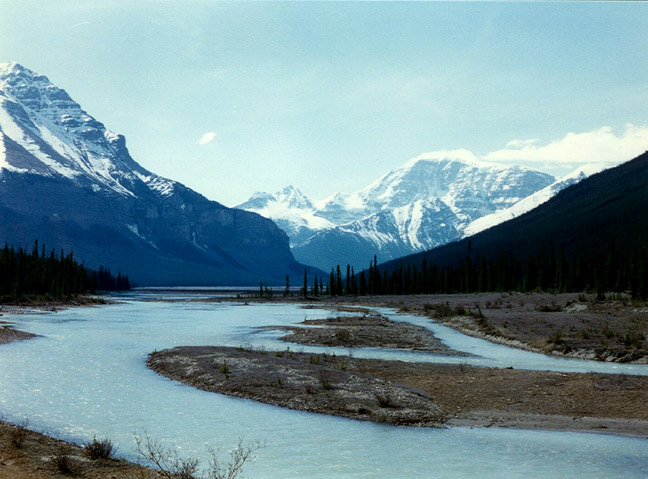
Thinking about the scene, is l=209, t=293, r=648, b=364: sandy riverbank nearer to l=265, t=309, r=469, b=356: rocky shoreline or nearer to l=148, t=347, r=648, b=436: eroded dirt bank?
l=265, t=309, r=469, b=356: rocky shoreline

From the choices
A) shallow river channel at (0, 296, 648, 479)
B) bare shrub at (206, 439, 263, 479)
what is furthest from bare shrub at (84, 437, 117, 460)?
bare shrub at (206, 439, 263, 479)

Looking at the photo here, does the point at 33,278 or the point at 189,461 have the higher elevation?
the point at 33,278

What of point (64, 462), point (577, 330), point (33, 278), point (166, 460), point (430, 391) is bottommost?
point (166, 460)

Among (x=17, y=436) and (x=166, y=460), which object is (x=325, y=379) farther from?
(x=17, y=436)

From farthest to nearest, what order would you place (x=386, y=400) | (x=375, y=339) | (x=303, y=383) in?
(x=375, y=339) → (x=303, y=383) → (x=386, y=400)

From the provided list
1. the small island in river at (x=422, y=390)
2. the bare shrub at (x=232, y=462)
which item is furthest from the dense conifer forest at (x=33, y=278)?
the bare shrub at (x=232, y=462)

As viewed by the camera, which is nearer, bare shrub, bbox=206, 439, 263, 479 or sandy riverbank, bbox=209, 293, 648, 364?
bare shrub, bbox=206, 439, 263, 479

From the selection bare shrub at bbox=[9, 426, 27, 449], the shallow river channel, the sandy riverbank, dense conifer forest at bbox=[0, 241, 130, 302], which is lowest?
the shallow river channel

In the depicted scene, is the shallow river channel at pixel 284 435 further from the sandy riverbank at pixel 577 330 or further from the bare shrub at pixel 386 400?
the sandy riverbank at pixel 577 330

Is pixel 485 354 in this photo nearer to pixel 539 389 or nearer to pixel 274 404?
pixel 539 389

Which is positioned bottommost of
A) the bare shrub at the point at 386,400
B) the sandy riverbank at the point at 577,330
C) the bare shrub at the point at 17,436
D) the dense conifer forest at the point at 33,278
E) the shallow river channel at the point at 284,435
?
the shallow river channel at the point at 284,435

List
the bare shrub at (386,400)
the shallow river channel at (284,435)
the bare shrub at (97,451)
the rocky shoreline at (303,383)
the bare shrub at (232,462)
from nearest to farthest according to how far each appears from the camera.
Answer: the bare shrub at (232,462) → the bare shrub at (97,451) → the shallow river channel at (284,435) → the rocky shoreline at (303,383) → the bare shrub at (386,400)

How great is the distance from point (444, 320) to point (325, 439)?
62624mm

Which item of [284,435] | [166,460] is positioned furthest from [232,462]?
[284,435]
